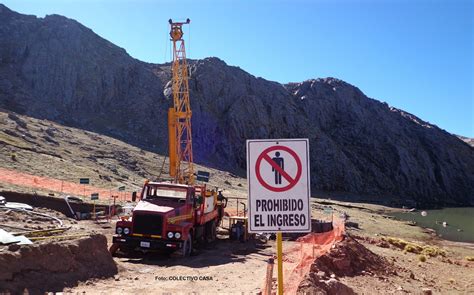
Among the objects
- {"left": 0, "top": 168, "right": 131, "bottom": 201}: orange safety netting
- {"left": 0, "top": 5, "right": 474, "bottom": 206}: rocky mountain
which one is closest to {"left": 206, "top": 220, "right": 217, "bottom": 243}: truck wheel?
{"left": 0, "top": 168, "right": 131, "bottom": 201}: orange safety netting

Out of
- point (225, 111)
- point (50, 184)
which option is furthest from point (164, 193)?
point (225, 111)

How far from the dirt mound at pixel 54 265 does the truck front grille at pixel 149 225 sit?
357 cm

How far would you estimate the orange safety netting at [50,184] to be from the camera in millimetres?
34156

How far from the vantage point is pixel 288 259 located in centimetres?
1753

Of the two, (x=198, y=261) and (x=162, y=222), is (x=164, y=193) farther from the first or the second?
(x=198, y=261)

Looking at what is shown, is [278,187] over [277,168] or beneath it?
beneath

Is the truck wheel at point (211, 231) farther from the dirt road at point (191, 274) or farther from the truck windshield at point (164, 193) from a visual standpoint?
the truck windshield at point (164, 193)

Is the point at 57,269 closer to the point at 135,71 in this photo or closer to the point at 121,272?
the point at 121,272

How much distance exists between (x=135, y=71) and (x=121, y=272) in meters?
95.9

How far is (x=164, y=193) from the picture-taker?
61.9 feet

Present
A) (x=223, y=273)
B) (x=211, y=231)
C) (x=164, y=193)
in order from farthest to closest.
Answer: (x=211, y=231) < (x=164, y=193) < (x=223, y=273)

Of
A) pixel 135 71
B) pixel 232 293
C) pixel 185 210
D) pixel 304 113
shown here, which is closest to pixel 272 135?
pixel 304 113

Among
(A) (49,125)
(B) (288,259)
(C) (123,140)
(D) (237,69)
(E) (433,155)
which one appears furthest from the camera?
(E) (433,155)

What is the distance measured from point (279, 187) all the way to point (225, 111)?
100833mm
